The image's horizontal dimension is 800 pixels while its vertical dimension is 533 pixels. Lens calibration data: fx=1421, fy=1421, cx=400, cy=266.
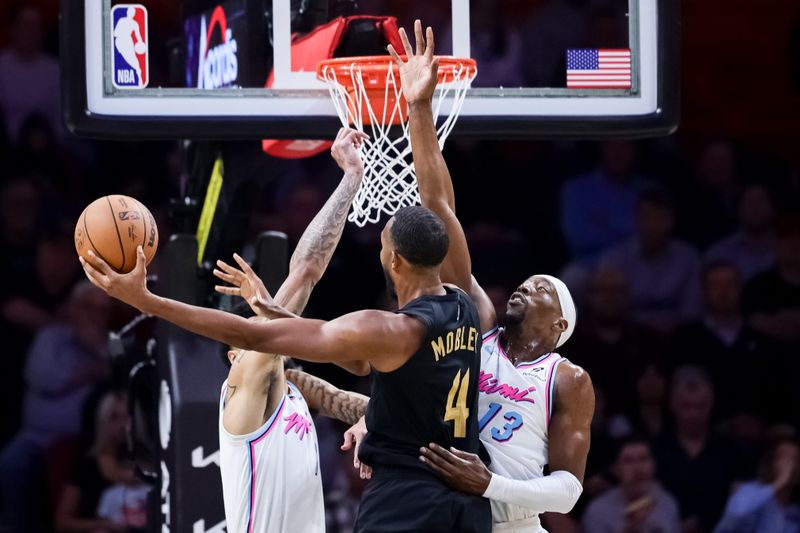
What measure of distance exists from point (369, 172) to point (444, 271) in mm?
912

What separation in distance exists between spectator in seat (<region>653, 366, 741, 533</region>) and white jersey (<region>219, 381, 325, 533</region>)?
3.88 m

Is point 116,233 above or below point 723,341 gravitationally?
above

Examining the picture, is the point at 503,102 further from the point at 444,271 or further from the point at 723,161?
the point at 723,161

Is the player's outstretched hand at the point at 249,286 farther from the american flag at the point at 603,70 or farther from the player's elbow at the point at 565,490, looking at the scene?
the american flag at the point at 603,70

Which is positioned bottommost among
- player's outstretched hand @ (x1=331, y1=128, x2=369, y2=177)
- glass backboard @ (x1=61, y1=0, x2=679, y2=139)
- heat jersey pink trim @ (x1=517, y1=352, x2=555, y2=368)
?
heat jersey pink trim @ (x1=517, y1=352, x2=555, y2=368)

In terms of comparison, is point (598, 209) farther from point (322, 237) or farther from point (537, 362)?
point (322, 237)

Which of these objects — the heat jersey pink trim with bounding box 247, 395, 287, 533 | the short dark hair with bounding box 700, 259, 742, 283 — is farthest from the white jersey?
the short dark hair with bounding box 700, 259, 742, 283

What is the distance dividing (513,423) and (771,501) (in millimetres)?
4004

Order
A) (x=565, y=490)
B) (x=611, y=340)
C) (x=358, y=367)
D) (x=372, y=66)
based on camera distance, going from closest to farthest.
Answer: (x=358, y=367) → (x=565, y=490) → (x=372, y=66) → (x=611, y=340)

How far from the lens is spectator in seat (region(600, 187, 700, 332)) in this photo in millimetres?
8719

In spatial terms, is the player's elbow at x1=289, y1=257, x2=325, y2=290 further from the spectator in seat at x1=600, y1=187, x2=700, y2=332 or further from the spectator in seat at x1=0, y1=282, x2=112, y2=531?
the spectator in seat at x1=600, y1=187, x2=700, y2=332

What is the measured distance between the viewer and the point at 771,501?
8.06 m

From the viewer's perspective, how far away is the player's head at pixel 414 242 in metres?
4.12

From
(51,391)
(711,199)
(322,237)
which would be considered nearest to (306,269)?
(322,237)
